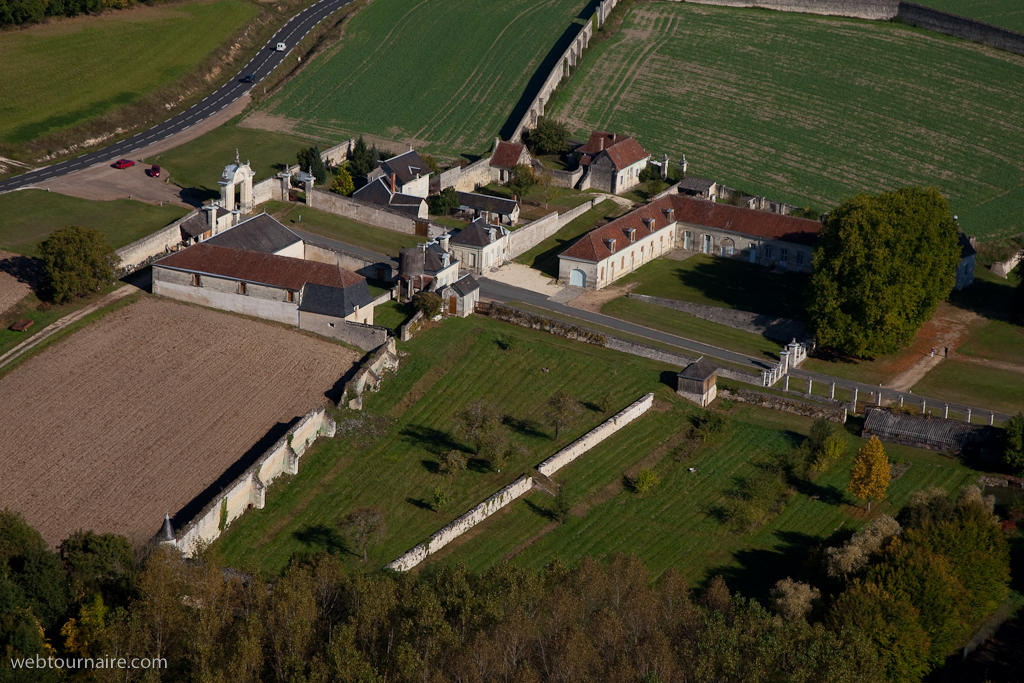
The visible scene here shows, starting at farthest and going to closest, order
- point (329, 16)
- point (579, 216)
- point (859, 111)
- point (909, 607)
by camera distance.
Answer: point (329, 16)
point (859, 111)
point (579, 216)
point (909, 607)

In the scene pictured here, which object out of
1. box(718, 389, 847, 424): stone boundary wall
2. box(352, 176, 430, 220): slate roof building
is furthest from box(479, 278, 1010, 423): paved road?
box(352, 176, 430, 220): slate roof building

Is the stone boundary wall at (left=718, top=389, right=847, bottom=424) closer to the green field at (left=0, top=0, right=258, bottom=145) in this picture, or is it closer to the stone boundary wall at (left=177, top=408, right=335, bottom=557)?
the stone boundary wall at (left=177, top=408, right=335, bottom=557)

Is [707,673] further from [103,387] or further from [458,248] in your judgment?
[458,248]

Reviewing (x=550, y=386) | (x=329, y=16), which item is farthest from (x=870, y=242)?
(x=329, y=16)

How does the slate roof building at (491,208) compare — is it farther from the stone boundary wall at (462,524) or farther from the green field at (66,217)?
the stone boundary wall at (462,524)

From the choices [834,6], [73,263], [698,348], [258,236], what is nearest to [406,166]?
[258,236]

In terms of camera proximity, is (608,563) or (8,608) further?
(608,563)

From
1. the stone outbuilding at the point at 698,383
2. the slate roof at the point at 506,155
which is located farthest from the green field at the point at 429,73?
the stone outbuilding at the point at 698,383
